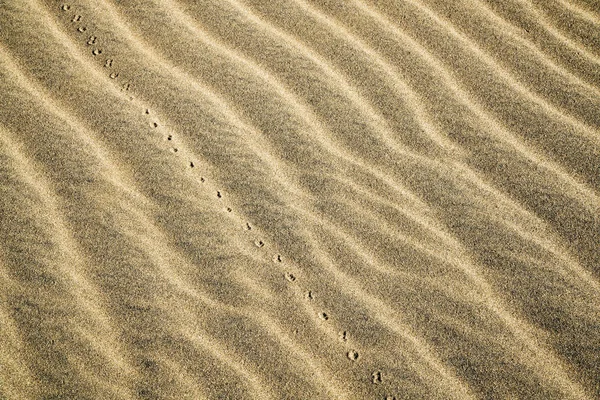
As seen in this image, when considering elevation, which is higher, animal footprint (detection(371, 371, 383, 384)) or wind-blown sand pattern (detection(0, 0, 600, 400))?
wind-blown sand pattern (detection(0, 0, 600, 400))

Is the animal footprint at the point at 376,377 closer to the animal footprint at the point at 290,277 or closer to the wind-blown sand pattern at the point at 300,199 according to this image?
the wind-blown sand pattern at the point at 300,199

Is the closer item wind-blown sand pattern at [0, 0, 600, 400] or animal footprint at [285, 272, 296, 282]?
wind-blown sand pattern at [0, 0, 600, 400]

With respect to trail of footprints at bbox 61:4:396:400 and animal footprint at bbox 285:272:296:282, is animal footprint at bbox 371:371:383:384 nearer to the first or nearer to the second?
trail of footprints at bbox 61:4:396:400

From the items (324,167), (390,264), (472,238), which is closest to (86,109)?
(324,167)

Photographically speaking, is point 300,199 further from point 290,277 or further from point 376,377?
point 376,377

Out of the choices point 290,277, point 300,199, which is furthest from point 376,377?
point 300,199

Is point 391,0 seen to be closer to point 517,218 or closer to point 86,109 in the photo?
point 517,218

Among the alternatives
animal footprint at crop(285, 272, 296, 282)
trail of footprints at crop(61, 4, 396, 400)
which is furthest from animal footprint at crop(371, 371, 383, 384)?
animal footprint at crop(285, 272, 296, 282)

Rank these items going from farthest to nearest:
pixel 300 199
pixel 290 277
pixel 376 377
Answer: pixel 300 199 < pixel 290 277 < pixel 376 377
